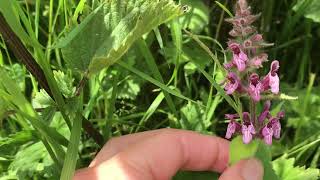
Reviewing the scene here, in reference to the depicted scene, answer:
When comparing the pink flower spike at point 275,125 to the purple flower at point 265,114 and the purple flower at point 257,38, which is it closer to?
the purple flower at point 265,114

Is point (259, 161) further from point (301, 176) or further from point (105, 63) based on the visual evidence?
point (105, 63)

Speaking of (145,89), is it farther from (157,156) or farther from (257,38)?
(257,38)

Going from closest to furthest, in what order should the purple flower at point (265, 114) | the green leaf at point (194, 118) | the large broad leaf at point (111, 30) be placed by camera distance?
1. the large broad leaf at point (111, 30)
2. the purple flower at point (265, 114)
3. the green leaf at point (194, 118)

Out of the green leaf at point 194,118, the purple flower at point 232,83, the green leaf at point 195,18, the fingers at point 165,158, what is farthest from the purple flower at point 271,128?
the green leaf at point 195,18

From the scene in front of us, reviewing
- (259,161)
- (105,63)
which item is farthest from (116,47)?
(259,161)

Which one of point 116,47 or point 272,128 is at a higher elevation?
point 116,47

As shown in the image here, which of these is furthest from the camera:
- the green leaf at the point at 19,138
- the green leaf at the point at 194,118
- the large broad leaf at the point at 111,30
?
the green leaf at the point at 194,118

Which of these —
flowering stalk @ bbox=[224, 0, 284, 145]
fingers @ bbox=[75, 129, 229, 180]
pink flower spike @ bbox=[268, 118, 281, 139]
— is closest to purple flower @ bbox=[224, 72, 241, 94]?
flowering stalk @ bbox=[224, 0, 284, 145]
